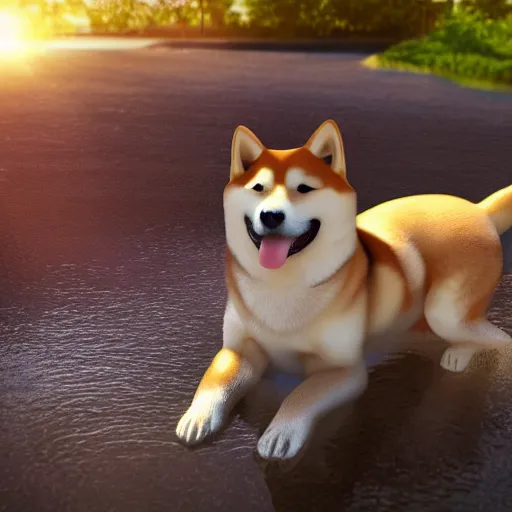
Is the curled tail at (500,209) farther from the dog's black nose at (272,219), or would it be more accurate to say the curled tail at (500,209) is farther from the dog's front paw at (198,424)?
the dog's front paw at (198,424)

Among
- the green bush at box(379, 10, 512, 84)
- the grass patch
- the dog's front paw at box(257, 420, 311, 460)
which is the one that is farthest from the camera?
the green bush at box(379, 10, 512, 84)

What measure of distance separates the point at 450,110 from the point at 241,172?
872cm

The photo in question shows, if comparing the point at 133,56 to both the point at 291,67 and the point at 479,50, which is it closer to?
the point at 291,67

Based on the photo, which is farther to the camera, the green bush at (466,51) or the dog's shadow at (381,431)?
the green bush at (466,51)

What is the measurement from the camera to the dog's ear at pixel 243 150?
A: 3.05 metres

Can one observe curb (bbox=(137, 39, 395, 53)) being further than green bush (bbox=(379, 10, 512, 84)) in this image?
Yes

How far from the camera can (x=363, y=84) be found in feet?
47.0

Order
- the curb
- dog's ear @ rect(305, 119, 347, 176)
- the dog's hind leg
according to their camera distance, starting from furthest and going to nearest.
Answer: the curb → the dog's hind leg → dog's ear @ rect(305, 119, 347, 176)

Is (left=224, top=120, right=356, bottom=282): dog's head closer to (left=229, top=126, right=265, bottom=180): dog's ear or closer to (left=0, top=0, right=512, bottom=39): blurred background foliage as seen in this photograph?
(left=229, top=126, right=265, bottom=180): dog's ear

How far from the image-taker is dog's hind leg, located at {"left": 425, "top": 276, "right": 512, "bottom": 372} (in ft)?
11.0

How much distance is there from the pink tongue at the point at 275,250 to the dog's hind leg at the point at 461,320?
83cm

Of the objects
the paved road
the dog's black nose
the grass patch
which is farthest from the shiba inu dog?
the grass patch

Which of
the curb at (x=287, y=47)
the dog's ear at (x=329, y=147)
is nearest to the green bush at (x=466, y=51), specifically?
the curb at (x=287, y=47)

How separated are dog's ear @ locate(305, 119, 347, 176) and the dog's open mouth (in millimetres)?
254
